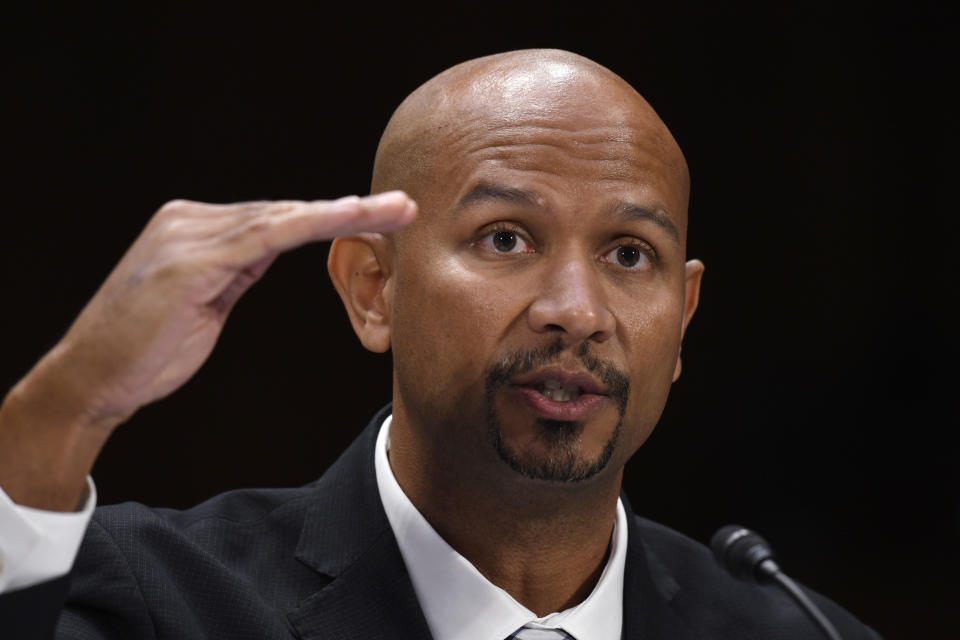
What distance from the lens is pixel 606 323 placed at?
2.27 meters

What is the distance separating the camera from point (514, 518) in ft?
7.94

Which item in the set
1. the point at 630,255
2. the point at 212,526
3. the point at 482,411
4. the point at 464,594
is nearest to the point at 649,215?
the point at 630,255

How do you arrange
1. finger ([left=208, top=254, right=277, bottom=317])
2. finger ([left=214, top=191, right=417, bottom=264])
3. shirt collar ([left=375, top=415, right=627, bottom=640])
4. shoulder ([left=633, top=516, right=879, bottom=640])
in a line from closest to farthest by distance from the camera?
finger ([left=214, top=191, right=417, bottom=264]), finger ([left=208, top=254, right=277, bottom=317]), shirt collar ([left=375, top=415, right=627, bottom=640]), shoulder ([left=633, top=516, right=879, bottom=640])

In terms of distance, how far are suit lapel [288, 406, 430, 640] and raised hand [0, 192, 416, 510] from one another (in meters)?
0.68

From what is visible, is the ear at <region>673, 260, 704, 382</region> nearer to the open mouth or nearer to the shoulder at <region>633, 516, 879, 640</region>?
the shoulder at <region>633, 516, 879, 640</region>

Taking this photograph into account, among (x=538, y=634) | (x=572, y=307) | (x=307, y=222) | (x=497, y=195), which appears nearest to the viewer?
(x=307, y=222)

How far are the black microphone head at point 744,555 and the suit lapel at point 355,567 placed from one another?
52 centimetres

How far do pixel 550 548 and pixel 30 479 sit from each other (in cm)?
102

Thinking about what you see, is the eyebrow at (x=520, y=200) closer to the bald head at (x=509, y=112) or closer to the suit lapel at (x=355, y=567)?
the bald head at (x=509, y=112)

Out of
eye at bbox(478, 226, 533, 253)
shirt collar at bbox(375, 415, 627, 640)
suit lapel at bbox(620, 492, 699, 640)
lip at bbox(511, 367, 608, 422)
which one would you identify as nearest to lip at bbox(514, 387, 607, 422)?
lip at bbox(511, 367, 608, 422)

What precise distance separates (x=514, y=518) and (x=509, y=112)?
71cm

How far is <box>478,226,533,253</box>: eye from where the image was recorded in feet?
7.66

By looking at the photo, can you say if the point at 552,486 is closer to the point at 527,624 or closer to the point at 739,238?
the point at 527,624

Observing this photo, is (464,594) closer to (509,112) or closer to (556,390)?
(556,390)
